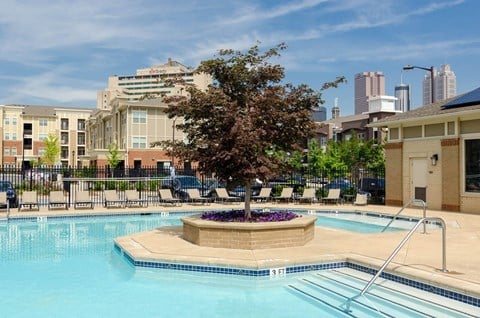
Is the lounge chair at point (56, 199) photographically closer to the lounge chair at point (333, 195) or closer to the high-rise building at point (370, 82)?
the lounge chair at point (333, 195)

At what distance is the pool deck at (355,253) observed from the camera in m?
7.48

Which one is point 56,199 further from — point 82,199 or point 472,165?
point 472,165

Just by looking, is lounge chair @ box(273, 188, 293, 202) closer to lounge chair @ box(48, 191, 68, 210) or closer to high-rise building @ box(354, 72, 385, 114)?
lounge chair @ box(48, 191, 68, 210)

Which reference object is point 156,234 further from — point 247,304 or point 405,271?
point 405,271

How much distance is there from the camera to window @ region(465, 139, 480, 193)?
17734 millimetres

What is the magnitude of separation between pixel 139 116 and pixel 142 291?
157ft

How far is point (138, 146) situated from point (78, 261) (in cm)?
4481

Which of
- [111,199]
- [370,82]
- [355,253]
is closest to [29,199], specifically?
[111,199]

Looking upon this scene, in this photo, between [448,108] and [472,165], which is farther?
[448,108]

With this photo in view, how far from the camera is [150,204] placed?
2325 cm

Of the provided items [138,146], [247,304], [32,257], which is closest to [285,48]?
[247,304]

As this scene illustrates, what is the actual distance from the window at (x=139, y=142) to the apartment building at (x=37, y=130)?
39.2m

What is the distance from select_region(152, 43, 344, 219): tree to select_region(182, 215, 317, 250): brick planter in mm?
1504

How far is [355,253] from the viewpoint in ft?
30.6
